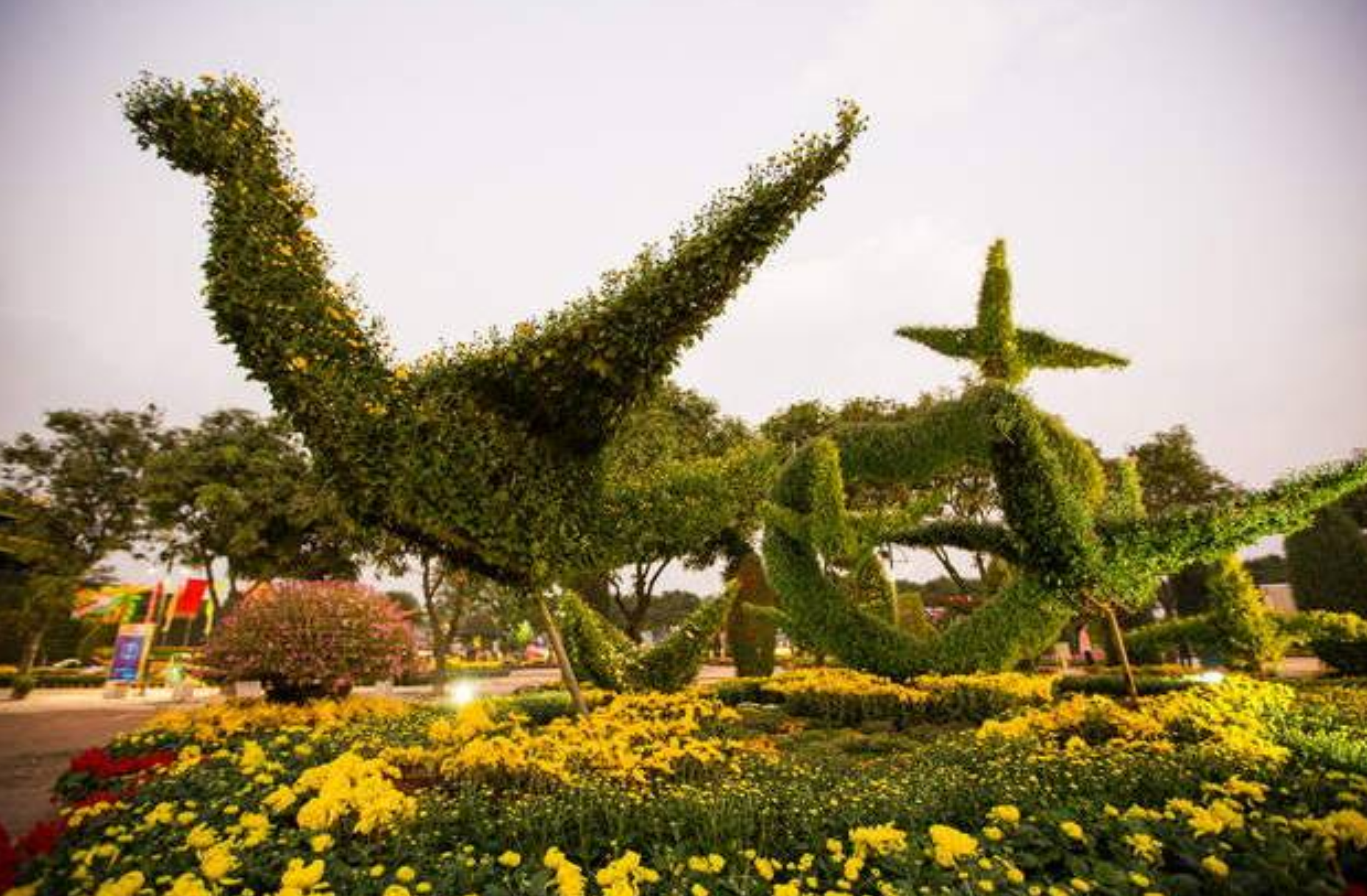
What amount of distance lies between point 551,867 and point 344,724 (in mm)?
5301

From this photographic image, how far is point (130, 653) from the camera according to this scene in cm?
2080

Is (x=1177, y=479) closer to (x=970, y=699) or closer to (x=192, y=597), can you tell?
(x=970, y=699)

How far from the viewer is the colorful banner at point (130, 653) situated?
20.7 m

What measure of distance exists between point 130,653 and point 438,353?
2146cm

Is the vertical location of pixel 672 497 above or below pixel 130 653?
above

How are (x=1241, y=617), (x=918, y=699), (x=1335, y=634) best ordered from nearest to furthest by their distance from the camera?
(x=918, y=699) < (x=1335, y=634) < (x=1241, y=617)

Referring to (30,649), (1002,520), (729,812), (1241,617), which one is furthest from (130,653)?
(1241,617)

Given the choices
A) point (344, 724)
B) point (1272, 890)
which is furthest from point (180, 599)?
point (1272, 890)

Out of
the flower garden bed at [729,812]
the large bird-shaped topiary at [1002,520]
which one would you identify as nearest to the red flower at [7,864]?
the flower garden bed at [729,812]

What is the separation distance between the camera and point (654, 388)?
7.18m

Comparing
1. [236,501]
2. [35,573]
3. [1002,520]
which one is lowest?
[1002,520]

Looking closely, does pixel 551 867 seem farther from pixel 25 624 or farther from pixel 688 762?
pixel 25 624

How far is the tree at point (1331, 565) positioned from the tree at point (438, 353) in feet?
59.2

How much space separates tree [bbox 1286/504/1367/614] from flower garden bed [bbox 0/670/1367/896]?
13.7 metres
